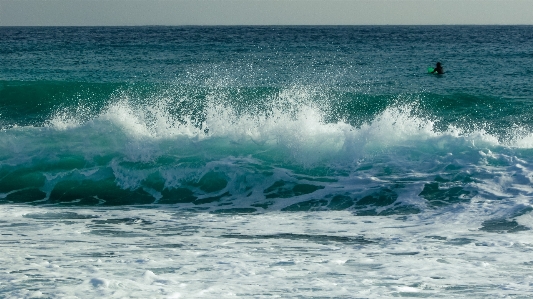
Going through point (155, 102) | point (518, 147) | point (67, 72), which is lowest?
point (518, 147)

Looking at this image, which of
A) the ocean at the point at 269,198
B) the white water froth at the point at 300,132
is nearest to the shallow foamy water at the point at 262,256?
the ocean at the point at 269,198

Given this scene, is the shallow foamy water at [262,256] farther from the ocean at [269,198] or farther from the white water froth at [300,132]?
the white water froth at [300,132]

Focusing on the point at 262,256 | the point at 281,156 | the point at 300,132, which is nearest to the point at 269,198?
the point at 281,156

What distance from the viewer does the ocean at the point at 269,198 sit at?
240 inches

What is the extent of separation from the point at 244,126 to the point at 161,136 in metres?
1.66

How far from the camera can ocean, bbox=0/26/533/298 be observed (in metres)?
6.09

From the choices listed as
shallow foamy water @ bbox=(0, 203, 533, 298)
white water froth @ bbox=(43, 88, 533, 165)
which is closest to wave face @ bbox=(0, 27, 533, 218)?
white water froth @ bbox=(43, 88, 533, 165)

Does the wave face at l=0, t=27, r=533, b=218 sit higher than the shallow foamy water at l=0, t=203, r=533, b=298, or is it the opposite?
the wave face at l=0, t=27, r=533, b=218

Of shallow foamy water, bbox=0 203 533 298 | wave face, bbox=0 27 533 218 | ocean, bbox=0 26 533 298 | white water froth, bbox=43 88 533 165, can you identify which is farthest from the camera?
white water froth, bbox=43 88 533 165

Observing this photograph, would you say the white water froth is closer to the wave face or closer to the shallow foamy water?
the wave face

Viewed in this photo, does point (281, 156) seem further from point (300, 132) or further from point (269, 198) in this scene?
point (269, 198)

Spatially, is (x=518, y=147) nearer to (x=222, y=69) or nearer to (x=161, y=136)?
(x=161, y=136)

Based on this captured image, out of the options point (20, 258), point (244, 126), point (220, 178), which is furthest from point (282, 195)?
point (20, 258)

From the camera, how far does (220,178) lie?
36.3ft
